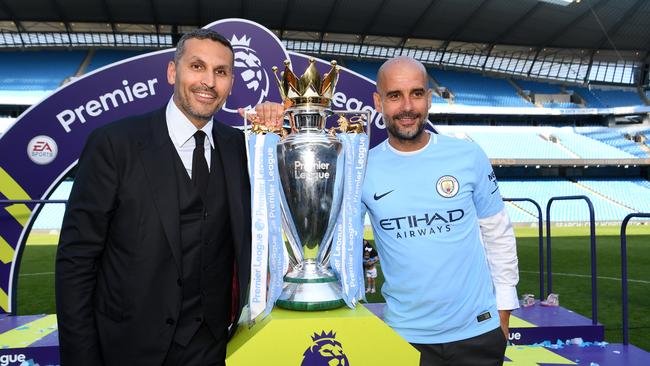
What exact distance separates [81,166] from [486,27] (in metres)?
25.1

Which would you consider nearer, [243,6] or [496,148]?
[243,6]

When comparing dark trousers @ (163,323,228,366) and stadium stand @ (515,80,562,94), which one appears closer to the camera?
dark trousers @ (163,323,228,366)

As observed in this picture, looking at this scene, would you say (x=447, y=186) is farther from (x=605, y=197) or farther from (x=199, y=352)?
(x=605, y=197)

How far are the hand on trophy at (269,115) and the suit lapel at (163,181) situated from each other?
0.32m

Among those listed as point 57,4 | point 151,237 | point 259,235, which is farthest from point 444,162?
point 57,4

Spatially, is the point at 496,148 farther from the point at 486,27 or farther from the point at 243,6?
the point at 243,6

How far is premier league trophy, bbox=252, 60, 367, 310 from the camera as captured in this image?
154 centimetres

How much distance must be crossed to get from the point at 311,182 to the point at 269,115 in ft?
0.91

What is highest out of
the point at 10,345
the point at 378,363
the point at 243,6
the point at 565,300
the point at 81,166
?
the point at 243,6

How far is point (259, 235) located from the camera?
57.8 inches

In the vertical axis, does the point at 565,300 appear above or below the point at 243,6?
below

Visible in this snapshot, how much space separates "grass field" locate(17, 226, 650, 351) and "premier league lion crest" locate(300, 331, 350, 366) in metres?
4.09

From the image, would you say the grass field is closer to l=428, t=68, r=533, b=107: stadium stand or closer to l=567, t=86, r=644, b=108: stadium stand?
l=428, t=68, r=533, b=107: stadium stand

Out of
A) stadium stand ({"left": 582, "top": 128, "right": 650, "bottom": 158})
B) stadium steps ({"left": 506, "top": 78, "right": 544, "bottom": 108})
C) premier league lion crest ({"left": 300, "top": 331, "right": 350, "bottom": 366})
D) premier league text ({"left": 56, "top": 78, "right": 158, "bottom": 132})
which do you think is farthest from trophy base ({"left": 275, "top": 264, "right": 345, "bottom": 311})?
stadium steps ({"left": 506, "top": 78, "right": 544, "bottom": 108})
